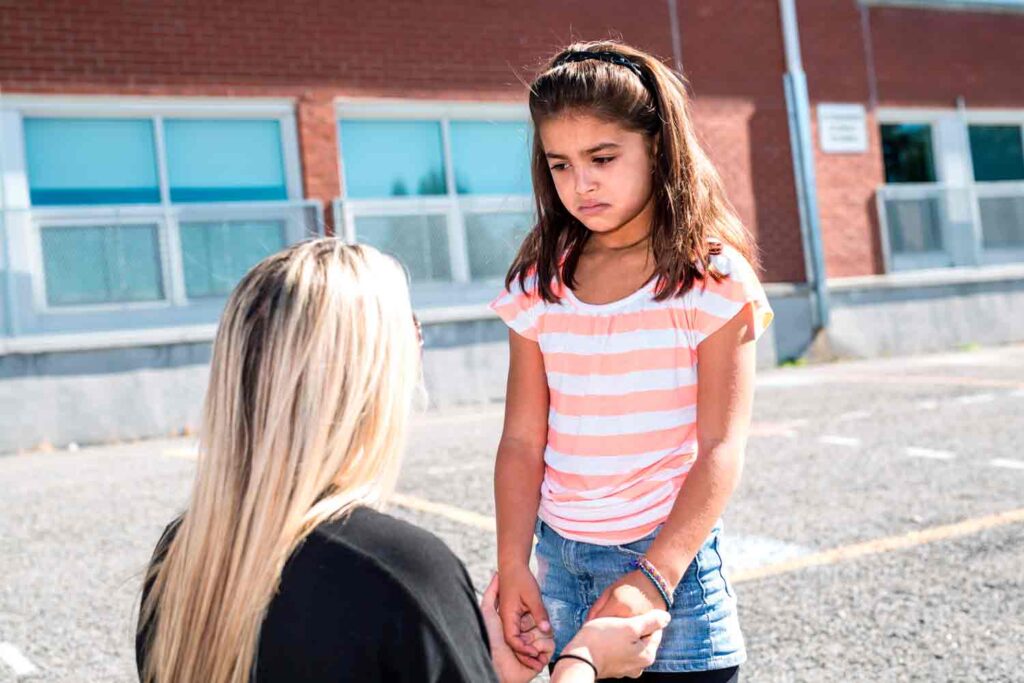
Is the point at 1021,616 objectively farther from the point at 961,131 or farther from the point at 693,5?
the point at 961,131

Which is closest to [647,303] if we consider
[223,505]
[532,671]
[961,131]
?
[532,671]

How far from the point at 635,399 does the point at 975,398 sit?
7905mm

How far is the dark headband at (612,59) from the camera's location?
1.99 m

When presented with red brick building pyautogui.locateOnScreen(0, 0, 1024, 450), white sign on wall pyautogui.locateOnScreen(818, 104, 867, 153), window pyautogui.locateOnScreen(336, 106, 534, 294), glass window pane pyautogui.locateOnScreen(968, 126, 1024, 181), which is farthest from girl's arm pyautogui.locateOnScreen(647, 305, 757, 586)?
glass window pane pyautogui.locateOnScreen(968, 126, 1024, 181)

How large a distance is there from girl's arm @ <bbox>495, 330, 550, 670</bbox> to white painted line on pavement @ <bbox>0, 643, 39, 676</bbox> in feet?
7.66

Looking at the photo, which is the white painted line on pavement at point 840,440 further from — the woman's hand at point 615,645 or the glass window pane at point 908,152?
the glass window pane at point 908,152

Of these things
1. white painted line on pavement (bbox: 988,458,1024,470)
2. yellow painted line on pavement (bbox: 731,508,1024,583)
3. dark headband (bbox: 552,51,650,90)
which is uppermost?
dark headband (bbox: 552,51,650,90)

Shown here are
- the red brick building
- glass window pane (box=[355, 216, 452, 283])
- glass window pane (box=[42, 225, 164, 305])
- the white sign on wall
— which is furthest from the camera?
the white sign on wall

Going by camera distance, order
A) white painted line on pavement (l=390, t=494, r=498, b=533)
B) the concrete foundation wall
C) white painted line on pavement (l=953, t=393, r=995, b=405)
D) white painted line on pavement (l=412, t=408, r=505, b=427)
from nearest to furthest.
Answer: white painted line on pavement (l=390, t=494, r=498, b=533)
white painted line on pavement (l=953, t=393, r=995, b=405)
the concrete foundation wall
white painted line on pavement (l=412, t=408, r=505, b=427)

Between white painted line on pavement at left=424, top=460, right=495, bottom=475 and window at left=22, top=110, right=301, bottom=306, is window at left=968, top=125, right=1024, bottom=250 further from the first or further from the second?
white painted line on pavement at left=424, top=460, right=495, bottom=475

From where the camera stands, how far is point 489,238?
39.6ft

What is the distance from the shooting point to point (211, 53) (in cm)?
1109

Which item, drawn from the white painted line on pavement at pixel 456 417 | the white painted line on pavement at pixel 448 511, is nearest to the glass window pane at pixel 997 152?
the white painted line on pavement at pixel 456 417

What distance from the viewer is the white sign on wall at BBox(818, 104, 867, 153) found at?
14812 mm
